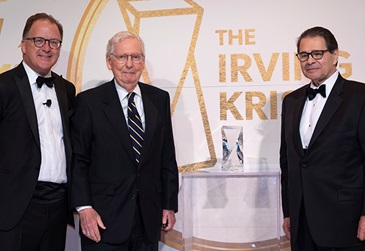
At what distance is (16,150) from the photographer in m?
2.44

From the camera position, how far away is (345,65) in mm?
3379

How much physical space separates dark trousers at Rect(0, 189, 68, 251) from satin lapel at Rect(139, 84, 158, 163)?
1.72 feet

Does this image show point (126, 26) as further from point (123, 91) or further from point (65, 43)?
point (123, 91)

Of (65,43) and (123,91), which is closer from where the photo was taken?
(123,91)

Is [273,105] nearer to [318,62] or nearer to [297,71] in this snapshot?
[297,71]

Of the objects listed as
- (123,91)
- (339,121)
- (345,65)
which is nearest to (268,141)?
(345,65)

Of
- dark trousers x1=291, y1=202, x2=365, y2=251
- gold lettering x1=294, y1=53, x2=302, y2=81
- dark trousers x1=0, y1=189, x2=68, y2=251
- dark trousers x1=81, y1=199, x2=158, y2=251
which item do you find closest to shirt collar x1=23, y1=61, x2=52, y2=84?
dark trousers x1=0, y1=189, x2=68, y2=251

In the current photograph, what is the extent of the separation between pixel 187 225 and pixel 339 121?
3.91 feet

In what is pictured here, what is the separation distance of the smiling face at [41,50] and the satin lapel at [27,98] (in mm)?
82

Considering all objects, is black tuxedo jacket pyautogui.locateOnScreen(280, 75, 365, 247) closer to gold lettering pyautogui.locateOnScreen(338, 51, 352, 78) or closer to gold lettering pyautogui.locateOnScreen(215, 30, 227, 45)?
gold lettering pyautogui.locateOnScreen(338, 51, 352, 78)

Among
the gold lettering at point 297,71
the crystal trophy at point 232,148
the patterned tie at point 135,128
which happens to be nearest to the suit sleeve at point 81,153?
the patterned tie at point 135,128

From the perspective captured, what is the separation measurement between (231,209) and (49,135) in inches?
49.9

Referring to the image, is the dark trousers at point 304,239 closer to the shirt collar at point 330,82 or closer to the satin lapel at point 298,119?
the satin lapel at point 298,119

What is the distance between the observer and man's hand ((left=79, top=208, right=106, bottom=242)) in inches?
95.0
